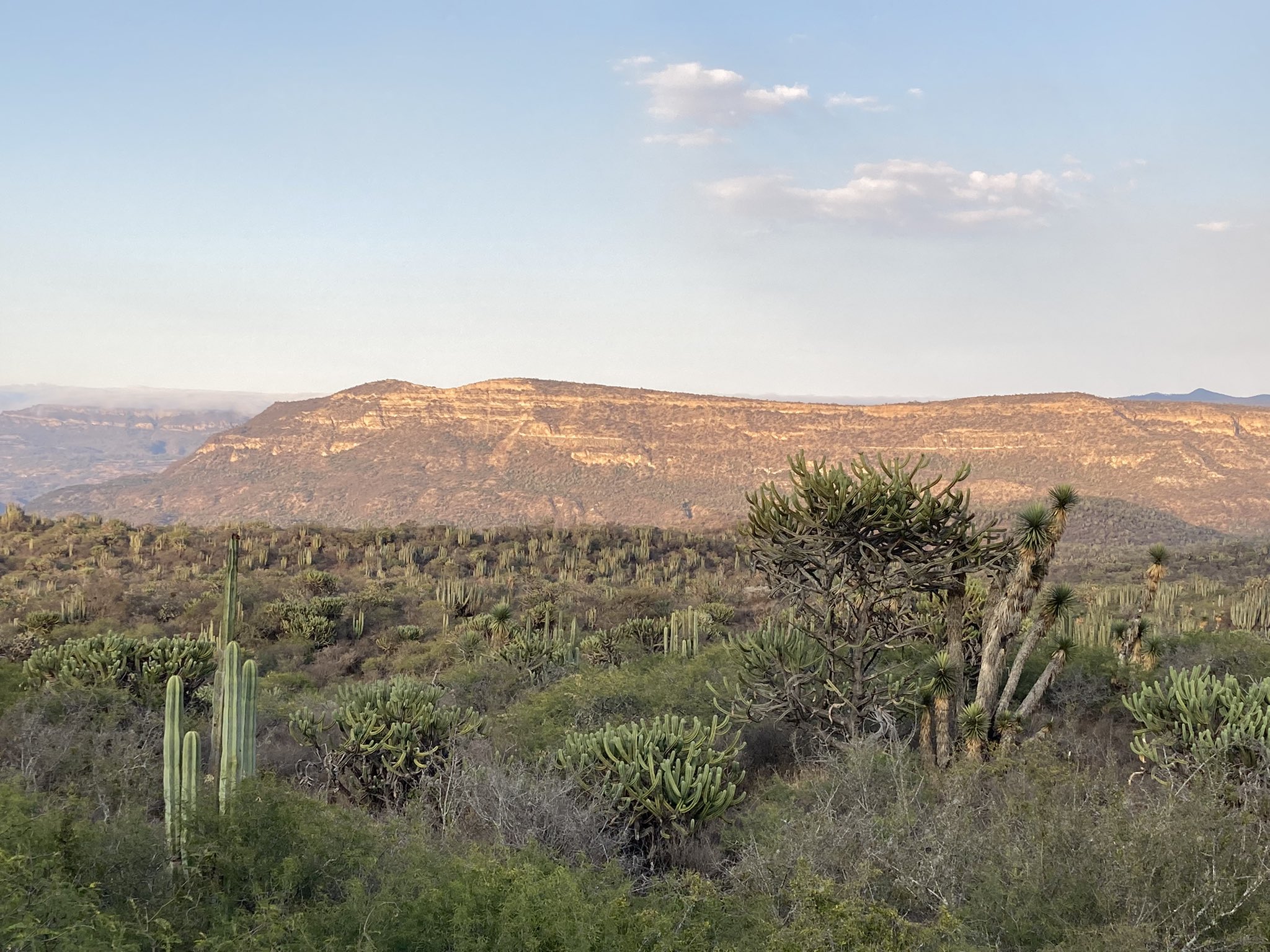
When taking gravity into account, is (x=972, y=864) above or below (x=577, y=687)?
above

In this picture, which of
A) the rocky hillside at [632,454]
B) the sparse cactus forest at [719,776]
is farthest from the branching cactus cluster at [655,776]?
the rocky hillside at [632,454]

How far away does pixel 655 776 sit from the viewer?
24.8ft

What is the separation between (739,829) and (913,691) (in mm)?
3504

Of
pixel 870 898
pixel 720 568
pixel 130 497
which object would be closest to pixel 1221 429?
pixel 720 568

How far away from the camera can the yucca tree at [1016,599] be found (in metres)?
9.02

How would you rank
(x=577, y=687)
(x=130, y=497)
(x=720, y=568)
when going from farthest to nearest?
(x=130, y=497) < (x=720, y=568) < (x=577, y=687)

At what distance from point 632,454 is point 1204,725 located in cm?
7335

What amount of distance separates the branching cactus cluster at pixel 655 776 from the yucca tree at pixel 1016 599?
9.32 ft

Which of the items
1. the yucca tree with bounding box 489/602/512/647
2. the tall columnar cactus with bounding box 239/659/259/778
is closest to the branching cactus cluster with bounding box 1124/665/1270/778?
the tall columnar cactus with bounding box 239/659/259/778

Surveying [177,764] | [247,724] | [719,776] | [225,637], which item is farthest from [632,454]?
[177,764]

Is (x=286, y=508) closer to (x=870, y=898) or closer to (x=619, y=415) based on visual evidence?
(x=619, y=415)

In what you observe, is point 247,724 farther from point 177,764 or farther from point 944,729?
point 944,729

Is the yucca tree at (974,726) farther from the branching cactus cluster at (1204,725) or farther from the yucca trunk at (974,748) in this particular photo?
the branching cactus cluster at (1204,725)

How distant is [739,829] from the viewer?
737 centimetres
